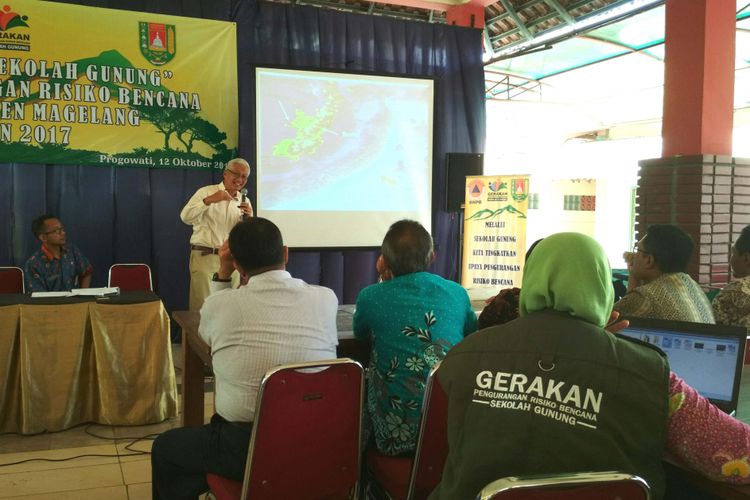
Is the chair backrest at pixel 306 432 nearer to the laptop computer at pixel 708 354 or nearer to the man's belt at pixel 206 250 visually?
the laptop computer at pixel 708 354

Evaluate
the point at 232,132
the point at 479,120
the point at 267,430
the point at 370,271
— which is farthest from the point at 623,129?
the point at 267,430

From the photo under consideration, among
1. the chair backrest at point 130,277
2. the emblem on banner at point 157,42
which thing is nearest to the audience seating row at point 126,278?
the chair backrest at point 130,277

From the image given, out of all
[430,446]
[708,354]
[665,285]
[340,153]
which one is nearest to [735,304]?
[665,285]

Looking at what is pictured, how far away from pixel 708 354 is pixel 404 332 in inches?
32.5

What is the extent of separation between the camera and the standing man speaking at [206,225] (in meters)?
4.57

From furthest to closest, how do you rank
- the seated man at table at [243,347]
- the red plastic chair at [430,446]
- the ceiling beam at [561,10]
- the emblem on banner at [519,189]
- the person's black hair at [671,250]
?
the ceiling beam at [561,10]
the emblem on banner at [519,189]
the person's black hair at [671,250]
the seated man at table at [243,347]
the red plastic chair at [430,446]

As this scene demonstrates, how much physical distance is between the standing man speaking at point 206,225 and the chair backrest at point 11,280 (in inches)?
45.2

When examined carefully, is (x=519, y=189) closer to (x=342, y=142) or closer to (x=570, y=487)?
(x=342, y=142)

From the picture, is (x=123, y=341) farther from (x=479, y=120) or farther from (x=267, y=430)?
(x=479, y=120)

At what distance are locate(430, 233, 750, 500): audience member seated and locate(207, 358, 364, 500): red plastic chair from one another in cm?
55

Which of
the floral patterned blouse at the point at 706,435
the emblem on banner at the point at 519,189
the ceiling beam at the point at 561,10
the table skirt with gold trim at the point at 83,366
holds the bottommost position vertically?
the table skirt with gold trim at the point at 83,366

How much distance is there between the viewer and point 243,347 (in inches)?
69.9

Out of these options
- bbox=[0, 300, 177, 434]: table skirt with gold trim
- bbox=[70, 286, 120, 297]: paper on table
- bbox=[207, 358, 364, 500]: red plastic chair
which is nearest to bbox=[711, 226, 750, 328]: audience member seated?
bbox=[207, 358, 364, 500]: red plastic chair

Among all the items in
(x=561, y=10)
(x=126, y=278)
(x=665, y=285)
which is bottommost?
(x=126, y=278)
